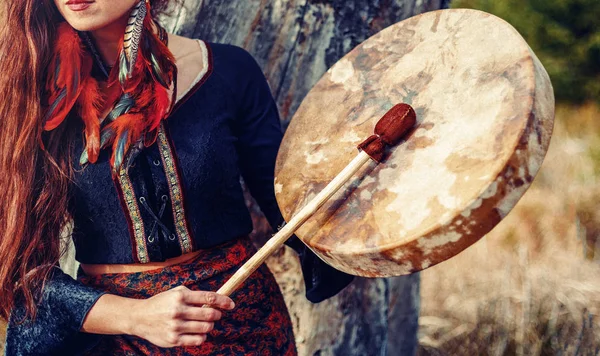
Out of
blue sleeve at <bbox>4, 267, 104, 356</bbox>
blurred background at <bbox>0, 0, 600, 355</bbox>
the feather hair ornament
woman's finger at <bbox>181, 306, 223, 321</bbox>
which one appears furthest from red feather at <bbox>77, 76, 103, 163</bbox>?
blurred background at <bbox>0, 0, 600, 355</bbox>

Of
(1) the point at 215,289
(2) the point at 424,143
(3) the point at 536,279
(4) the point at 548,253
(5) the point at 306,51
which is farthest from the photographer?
(4) the point at 548,253

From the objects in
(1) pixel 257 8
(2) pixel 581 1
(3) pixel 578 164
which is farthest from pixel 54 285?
(2) pixel 581 1

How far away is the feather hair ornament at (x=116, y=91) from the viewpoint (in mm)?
1298

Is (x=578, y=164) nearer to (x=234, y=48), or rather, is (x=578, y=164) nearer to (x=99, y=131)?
(x=234, y=48)

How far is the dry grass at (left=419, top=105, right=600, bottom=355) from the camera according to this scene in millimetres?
2865

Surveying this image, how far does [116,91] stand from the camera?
1.33 m

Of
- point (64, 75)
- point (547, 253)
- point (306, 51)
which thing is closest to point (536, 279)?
point (547, 253)

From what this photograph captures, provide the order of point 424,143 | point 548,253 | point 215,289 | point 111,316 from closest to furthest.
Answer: point 424,143, point 111,316, point 215,289, point 548,253

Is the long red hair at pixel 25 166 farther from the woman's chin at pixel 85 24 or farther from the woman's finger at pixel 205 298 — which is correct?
the woman's finger at pixel 205 298

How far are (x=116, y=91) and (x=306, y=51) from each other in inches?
32.5

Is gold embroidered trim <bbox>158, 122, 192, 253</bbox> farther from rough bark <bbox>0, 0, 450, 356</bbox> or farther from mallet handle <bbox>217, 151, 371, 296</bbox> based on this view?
rough bark <bbox>0, 0, 450, 356</bbox>

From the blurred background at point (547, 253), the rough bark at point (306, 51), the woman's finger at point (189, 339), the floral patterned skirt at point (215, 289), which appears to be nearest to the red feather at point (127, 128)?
the floral patterned skirt at point (215, 289)

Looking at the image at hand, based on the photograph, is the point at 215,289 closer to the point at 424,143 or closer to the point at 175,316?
the point at 175,316

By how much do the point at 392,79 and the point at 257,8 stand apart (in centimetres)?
78
